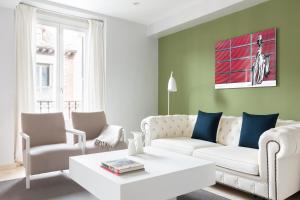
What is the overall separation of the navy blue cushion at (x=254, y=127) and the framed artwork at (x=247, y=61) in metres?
0.68

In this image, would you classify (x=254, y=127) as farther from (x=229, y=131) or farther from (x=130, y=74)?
(x=130, y=74)

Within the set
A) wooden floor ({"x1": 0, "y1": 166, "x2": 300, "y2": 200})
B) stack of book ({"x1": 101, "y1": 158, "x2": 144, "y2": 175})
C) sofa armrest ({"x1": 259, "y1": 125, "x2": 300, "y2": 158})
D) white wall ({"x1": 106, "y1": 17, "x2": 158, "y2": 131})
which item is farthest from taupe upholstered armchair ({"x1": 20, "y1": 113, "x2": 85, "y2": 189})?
sofa armrest ({"x1": 259, "y1": 125, "x2": 300, "y2": 158})

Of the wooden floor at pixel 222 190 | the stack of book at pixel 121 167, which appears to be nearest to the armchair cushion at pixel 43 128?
the wooden floor at pixel 222 190

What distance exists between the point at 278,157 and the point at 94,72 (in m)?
3.39

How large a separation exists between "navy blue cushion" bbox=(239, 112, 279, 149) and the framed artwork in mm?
684

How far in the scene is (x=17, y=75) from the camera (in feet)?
12.9

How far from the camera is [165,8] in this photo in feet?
14.4

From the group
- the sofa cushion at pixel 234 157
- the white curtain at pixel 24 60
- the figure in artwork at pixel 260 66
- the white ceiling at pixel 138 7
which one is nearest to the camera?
the sofa cushion at pixel 234 157

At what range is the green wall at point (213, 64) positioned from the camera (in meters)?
3.27

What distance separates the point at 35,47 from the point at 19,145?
1.57 m

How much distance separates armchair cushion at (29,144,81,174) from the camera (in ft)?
9.53

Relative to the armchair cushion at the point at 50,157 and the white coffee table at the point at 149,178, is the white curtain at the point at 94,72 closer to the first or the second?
the armchair cushion at the point at 50,157

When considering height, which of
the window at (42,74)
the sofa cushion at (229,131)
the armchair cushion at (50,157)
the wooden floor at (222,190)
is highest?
the window at (42,74)

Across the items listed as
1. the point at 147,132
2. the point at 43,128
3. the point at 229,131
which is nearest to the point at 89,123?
the point at 43,128
